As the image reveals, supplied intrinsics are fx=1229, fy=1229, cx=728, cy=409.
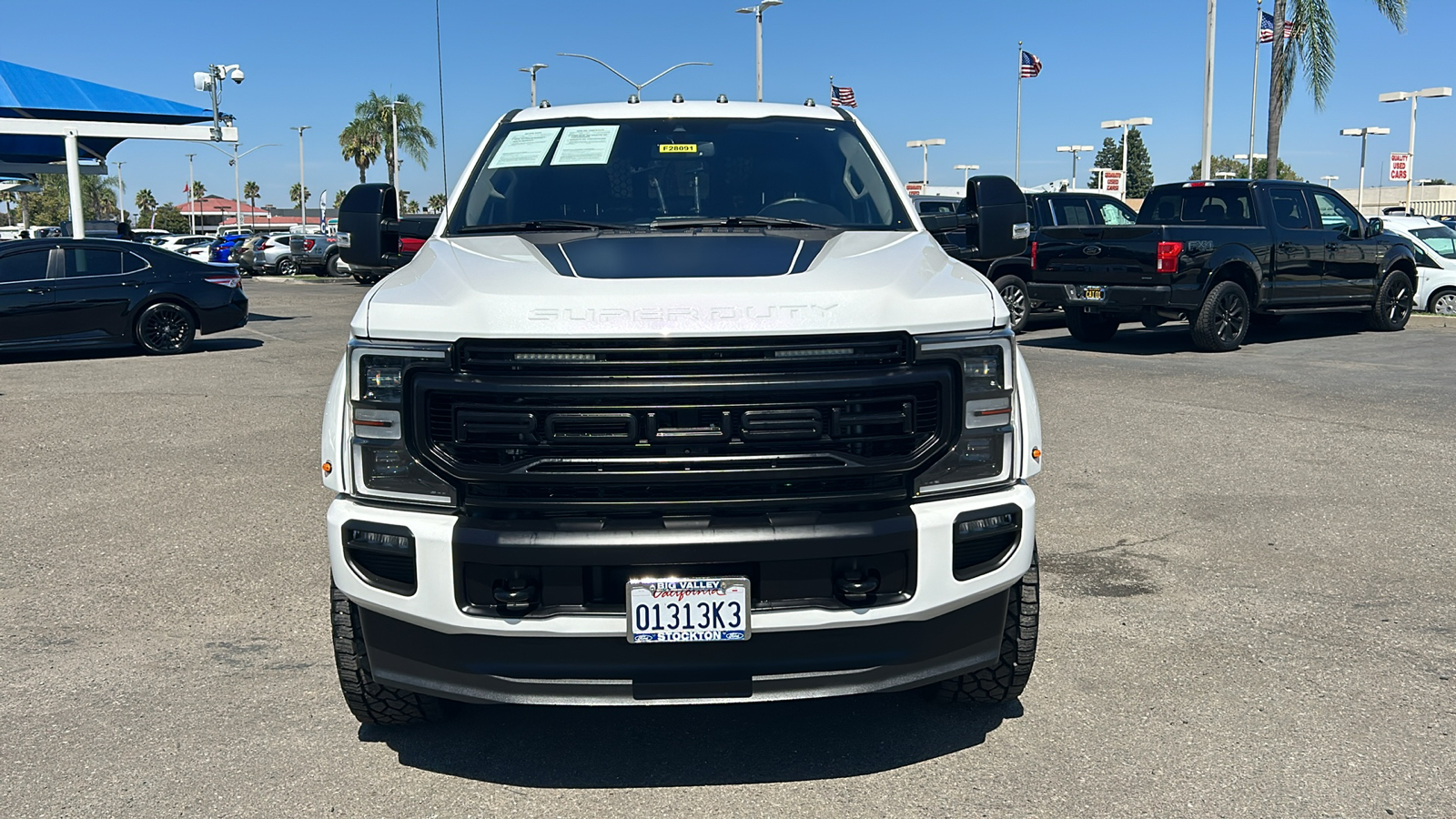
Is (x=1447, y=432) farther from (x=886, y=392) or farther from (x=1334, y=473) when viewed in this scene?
(x=886, y=392)

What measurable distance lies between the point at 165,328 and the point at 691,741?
1379cm

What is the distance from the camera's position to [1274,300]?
14625 mm

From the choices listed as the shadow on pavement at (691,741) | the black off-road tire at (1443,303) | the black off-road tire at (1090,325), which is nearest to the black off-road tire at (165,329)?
the black off-road tire at (1090,325)

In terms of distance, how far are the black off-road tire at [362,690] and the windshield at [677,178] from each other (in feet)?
5.25

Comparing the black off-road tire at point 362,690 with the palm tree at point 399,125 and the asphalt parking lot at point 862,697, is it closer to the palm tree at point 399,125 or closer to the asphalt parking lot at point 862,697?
the asphalt parking lot at point 862,697

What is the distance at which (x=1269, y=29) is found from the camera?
25.5m

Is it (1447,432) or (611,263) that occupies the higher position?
(611,263)

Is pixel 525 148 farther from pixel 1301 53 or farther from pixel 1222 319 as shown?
pixel 1301 53

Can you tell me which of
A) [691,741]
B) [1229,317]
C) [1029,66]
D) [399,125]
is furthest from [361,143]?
[691,741]

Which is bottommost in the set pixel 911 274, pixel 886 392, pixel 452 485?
pixel 452 485

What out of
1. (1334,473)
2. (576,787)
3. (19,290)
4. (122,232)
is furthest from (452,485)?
(122,232)

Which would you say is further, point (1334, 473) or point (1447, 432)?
point (1447, 432)

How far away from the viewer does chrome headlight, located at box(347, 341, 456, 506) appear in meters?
3.15

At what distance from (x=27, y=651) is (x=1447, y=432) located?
906cm
